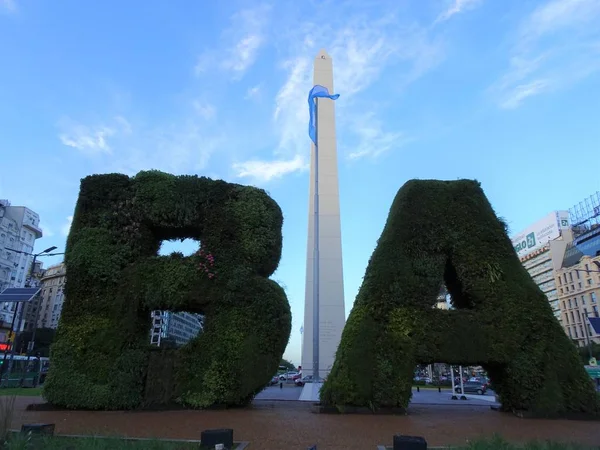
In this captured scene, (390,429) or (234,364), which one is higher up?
(234,364)

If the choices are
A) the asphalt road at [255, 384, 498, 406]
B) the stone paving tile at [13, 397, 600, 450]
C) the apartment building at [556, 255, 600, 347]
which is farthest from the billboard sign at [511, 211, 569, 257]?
the stone paving tile at [13, 397, 600, 450]

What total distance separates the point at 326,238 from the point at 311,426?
21665 millimetres

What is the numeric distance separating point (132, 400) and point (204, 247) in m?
4.68

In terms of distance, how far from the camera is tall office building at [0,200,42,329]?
216 ft

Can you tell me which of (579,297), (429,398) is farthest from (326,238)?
(579,297)

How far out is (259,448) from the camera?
6746mm

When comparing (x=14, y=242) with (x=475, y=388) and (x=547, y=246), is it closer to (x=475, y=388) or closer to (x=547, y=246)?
(x=475, y=388)

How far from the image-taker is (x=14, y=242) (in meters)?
69.8

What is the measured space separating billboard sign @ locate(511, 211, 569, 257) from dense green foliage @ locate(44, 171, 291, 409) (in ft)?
260

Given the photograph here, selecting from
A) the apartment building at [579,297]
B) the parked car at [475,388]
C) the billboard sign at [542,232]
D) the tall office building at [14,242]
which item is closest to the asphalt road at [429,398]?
the parked car at [475,388]

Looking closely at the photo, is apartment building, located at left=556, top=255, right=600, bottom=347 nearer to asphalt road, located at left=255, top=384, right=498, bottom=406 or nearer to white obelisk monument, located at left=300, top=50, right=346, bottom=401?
white obelisk monument, located at left=300, top=50, right=346, bottom=401

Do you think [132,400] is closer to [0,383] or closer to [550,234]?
[0,383]

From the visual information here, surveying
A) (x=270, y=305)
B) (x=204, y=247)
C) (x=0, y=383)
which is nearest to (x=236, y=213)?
(x=204, y=247)

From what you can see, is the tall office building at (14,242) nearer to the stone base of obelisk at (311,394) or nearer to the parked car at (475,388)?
the stone base of obelisk at (311,394)
